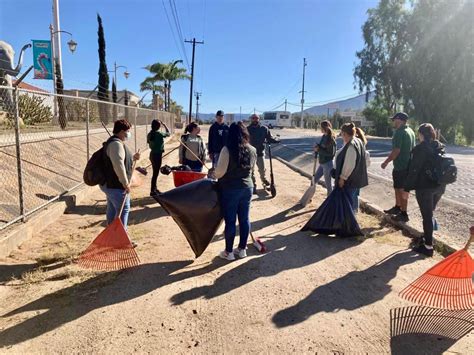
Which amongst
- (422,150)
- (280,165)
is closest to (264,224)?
(422,150)

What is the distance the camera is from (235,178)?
4441 mm

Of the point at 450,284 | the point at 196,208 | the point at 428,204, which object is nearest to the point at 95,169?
the point at 196,208

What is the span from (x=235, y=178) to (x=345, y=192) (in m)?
2.02

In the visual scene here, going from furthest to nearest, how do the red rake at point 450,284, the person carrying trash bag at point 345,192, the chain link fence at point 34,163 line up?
the person carrying trash bag at point 345,192 < the chain link fence at point 34,163 < the red rake at point 450,284

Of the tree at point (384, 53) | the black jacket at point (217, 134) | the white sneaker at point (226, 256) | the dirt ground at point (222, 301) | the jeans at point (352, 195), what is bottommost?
the dirt ground at point (222, 301)

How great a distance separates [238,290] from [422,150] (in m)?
3.06

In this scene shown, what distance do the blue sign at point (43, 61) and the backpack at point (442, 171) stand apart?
19.9 metres

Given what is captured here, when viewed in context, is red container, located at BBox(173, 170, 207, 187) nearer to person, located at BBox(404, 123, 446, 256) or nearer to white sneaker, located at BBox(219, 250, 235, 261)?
white sneaker, located at BBox(219, 250, 235, 261)

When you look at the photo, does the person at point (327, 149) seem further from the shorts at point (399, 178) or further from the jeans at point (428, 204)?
the jeans at point (428, 204)

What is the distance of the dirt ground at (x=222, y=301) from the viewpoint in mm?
3076

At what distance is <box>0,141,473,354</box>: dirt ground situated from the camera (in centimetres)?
308

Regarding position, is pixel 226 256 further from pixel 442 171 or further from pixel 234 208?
pixel 442 171

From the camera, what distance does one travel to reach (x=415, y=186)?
199 inches

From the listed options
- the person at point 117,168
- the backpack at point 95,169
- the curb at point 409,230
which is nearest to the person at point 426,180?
the curb at point 409,230
